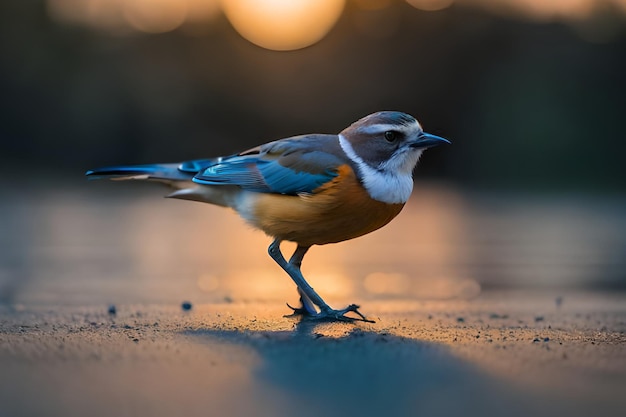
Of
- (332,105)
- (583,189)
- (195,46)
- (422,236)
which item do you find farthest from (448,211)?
(195,46)

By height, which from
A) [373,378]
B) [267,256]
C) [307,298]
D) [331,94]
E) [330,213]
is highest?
[331,94]

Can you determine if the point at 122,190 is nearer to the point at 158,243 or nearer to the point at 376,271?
the point at 158,243

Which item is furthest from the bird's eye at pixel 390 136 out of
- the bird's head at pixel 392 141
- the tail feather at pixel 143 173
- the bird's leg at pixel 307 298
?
the tail feather at pixel 143 173

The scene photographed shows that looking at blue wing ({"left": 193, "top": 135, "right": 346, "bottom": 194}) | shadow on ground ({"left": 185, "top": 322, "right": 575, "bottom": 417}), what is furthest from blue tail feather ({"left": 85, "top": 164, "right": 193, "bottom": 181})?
shadow on ground ({"left": 185, "top": 322, "right": 575, "bottom": 417})

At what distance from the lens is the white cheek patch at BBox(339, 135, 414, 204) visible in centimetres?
590

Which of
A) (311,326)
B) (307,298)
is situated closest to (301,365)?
(311,326)

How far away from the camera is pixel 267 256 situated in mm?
12000

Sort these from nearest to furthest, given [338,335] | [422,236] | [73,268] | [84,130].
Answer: [338,335], [73,268], [422,236], [84,130]

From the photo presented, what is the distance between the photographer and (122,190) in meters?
22.6

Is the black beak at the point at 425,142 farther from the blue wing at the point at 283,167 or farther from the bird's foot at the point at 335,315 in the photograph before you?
the bird's foot at the point at 335,315

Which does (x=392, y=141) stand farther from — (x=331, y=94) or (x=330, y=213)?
(x=331, y=94)

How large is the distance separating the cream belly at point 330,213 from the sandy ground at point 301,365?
61 centimetres

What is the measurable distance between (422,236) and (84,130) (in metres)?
14.7

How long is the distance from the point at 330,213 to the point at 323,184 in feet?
0.66
